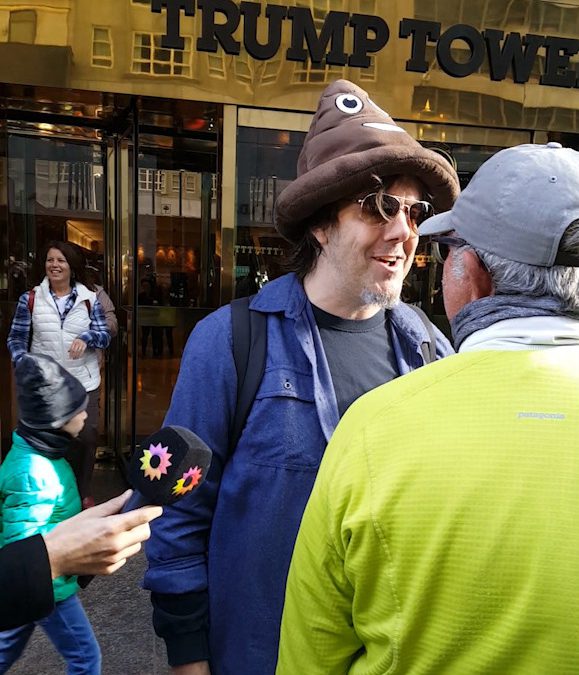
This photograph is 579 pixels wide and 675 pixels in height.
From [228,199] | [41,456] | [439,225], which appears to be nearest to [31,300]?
[228,199]

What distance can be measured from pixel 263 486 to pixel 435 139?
400 centimetres

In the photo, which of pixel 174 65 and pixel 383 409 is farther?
pixel 174 65

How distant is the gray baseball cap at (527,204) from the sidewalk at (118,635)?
289 cm

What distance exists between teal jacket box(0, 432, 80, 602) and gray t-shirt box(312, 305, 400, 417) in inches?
50.7

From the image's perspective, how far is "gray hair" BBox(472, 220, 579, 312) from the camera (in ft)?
3.36

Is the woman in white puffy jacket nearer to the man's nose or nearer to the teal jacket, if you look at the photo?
the teal jacket

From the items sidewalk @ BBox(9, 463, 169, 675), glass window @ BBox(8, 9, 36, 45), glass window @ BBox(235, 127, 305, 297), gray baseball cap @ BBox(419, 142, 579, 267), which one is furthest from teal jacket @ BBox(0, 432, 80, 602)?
glass window @ BBox(8, 9, 36, 45)

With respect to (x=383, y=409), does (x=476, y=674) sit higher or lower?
lower

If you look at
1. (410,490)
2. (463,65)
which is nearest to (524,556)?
(410,490)

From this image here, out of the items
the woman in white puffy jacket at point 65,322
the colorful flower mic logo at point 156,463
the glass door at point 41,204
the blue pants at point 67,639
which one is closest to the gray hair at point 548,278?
the colorful flower mic logo at point 156,463

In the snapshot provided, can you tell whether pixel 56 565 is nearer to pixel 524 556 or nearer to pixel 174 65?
pixel 524 556

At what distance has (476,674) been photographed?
3.00ft

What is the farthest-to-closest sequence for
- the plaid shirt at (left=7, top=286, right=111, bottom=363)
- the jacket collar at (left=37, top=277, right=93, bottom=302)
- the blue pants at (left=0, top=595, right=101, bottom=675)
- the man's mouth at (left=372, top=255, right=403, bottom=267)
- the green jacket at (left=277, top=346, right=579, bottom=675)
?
the jacket collar at (left=37, top=277, right=93, bottom=302), the plaid shirt at (left=7, top=286, right=111, bottom=363), the blue pants at (left=0, top=595, right=101, bottom=675), the man's mouth at (left=372, top=255, right=403, bottom=267), the green jacket at (left=277, top=346, right=579, bottom=675)

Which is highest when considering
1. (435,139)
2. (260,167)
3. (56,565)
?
(435,139)
